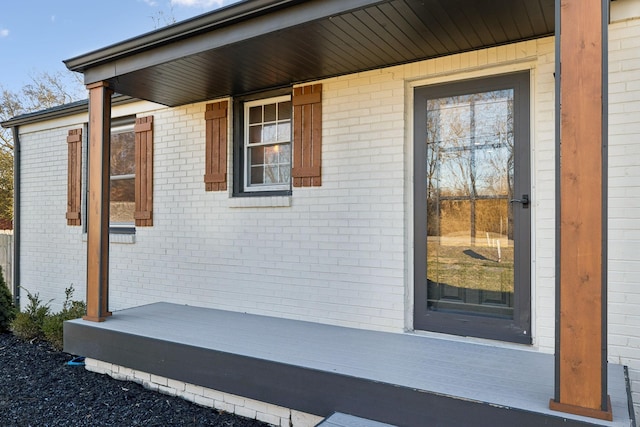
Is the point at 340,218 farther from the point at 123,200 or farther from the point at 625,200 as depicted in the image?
the point at 123,200

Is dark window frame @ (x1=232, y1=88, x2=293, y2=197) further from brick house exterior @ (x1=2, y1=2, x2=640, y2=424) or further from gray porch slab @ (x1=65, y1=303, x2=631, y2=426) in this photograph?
gray porch slab @ (x1=65, y1=303, x2=631, y2=426)

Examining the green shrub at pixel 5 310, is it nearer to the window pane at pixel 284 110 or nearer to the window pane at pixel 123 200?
the window pane at pixel 123 200

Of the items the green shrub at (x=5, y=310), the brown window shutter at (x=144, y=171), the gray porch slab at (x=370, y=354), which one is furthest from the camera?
the green shrub at (x=5, y=310)

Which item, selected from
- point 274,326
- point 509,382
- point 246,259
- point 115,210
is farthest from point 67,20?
point 509,382

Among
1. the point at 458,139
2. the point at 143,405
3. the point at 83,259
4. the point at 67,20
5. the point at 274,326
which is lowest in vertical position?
the point at 143,405

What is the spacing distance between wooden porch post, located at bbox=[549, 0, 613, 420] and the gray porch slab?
0.21 m

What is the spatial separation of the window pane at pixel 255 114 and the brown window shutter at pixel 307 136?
0.56 metres

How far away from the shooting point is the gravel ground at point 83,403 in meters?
3.17

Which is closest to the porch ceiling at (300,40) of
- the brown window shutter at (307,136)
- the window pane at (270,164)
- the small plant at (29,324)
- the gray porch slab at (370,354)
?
the brown window shutter at (307,136)

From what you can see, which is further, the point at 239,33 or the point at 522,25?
the point at 239,33

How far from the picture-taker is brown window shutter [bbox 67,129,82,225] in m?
5.84

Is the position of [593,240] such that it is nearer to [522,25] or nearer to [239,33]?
[522,25]

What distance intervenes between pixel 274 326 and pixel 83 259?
336cm

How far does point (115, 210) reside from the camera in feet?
18.6
